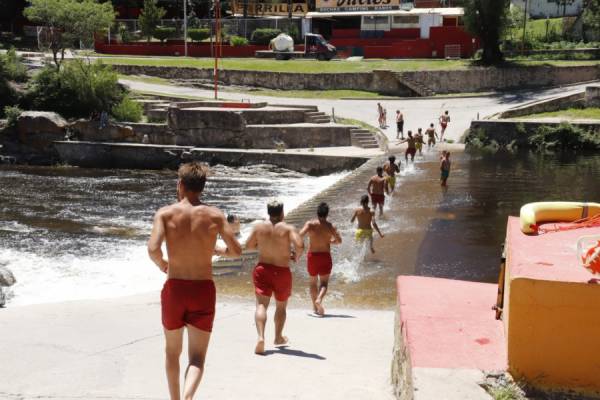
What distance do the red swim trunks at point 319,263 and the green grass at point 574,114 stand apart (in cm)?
2642

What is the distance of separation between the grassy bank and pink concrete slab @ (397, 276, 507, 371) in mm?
36539

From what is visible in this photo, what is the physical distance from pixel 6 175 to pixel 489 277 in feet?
76.8

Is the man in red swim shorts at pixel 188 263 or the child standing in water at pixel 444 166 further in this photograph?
the child standing in water at pixel 444 166

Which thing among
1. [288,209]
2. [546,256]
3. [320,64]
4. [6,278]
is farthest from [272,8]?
[546,256]

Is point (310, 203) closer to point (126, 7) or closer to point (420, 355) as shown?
point (420, 355)

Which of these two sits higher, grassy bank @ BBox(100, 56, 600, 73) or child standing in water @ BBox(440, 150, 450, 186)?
grassy bank @ BBox(100, 56, 600, 73)

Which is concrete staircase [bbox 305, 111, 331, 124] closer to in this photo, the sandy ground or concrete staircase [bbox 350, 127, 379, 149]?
concrete staircase [bbox 350, 127, 379, 149]

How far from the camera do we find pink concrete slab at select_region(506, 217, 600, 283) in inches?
200

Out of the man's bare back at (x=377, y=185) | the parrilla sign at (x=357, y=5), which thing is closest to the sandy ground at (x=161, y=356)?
the man's bare back at (x=377, y=185)

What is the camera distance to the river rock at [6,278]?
1375cm

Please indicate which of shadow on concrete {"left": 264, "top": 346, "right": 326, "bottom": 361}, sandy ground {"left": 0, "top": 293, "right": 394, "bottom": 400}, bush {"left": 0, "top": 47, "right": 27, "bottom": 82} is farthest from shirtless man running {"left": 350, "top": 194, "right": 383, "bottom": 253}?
bush {"left": 0, "top": 47, "right": 27, "bottom": 82}

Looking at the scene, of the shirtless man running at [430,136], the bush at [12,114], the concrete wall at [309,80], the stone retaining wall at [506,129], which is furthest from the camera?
the concrete wall at [309,80]

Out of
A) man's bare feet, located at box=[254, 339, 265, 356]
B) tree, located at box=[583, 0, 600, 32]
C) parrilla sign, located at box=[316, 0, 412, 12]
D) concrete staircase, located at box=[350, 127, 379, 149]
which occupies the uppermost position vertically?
parrilla sign, located at box=[316, 0, 412, 12]

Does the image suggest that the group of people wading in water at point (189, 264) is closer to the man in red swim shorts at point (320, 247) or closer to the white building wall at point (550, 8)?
the man in red swim shorts at point (320, 247)
